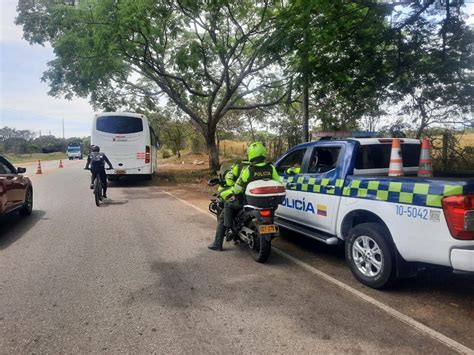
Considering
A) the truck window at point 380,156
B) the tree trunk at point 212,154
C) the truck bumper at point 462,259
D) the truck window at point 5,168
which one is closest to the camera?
the truck bumper at point 462,259

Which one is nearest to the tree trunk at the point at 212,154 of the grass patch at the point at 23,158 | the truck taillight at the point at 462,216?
the truck taillight at the point at 462,216

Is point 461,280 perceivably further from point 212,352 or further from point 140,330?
point 140,330

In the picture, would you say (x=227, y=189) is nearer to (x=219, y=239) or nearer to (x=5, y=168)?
(x=219, y=239)

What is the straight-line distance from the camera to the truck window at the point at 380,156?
17.5 feet

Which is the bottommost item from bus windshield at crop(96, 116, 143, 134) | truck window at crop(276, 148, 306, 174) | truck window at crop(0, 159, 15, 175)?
truck window at crop(0, 159, 15, 175)

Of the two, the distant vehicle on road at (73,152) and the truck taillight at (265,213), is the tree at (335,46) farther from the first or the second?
the distant vehicle on road at (73,152)

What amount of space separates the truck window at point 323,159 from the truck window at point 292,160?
317 millimetres

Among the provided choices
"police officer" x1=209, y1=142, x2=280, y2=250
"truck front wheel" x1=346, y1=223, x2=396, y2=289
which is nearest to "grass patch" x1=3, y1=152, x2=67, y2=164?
"police officer" x1=209, y1=142, x2=280, y2=250

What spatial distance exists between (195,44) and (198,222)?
9.44 meters

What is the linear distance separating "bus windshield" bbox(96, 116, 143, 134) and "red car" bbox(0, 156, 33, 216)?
618 centimetres

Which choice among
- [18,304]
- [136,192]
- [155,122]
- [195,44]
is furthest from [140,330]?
[155,122]

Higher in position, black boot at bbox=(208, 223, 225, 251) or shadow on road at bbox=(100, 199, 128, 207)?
black boot at bbox=(208, 223, 225, 251)

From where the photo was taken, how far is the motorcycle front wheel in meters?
5.40

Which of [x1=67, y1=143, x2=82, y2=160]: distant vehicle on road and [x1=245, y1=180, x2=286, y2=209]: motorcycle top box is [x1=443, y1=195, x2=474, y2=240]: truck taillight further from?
[x1=67, y1=143, x2=82, y2=160]: distant vehicle on road
